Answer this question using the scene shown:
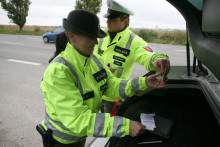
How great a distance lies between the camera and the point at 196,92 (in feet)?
6.69

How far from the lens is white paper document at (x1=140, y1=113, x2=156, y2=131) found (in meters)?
1.51

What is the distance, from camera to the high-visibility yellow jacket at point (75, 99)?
Answer: 1060mm

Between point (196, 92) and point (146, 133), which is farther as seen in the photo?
point (196, 92)

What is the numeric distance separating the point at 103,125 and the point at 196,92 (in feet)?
4.74

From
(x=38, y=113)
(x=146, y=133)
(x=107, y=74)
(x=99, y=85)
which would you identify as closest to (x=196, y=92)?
(x=146, y=133)

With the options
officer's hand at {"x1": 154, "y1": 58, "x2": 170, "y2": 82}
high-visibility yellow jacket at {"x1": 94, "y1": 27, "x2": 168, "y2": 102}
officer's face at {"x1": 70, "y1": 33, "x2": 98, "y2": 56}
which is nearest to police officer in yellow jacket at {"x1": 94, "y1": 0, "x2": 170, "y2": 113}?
high-visibility yellow jacket at {"x1": 94, "y1": 27, "x2": 168, "y2": 102}

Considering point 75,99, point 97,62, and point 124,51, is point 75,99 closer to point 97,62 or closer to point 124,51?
point 97,62

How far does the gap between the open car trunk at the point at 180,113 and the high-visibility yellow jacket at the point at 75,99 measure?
29cm

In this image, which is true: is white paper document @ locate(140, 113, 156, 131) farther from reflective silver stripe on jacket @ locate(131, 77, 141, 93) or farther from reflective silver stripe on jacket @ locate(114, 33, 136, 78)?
reflective silver stripe on jacket @ locate(114, 33, 136, 78)

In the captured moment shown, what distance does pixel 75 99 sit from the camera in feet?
3.56

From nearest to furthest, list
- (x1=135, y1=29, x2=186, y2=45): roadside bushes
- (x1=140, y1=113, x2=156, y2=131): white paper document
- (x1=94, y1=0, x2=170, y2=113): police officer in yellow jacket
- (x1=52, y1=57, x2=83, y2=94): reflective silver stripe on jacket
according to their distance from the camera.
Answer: (x1=52, y1=57, x2=83, y2=94): reflective silver stripe on jacket, (x1=140, y1=113, x2=156, y2=131): white paper document, (x1=94, y1=0, x2=170, y2=113): police officer in yellow jacket, (x1=135, y1=29, x2=186, y2=45): roadside bushes

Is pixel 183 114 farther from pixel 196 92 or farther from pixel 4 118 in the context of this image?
pixel 4 118

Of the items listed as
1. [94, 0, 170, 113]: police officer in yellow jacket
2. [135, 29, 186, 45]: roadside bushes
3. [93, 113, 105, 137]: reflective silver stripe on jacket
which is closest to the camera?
[93, 113, 105, 137]: reflective silver stripe on jacket

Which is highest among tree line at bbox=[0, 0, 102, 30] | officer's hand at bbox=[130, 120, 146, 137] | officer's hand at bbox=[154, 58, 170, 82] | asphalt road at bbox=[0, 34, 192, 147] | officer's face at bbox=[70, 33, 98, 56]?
tree line at bbox=[0, 0, 102, 30]
